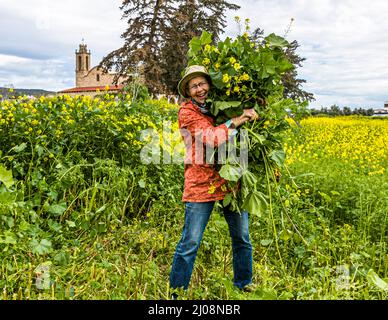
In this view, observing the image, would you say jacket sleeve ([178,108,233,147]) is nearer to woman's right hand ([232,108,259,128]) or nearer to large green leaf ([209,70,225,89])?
woman's right hand ([232,108,259,128])

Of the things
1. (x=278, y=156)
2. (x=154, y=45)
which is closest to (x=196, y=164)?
(x=278, y=156)

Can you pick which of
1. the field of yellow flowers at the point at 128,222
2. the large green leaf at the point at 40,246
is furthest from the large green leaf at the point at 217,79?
the large green leaf at the point at 40,246

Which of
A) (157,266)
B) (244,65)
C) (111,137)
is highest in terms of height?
(244,65)

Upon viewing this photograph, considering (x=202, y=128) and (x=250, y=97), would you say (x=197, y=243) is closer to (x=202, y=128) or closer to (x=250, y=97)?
(x=202, y=128)

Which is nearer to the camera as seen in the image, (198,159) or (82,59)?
(198,159)

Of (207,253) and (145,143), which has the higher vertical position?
(145,143)

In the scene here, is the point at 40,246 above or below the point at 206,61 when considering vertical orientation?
below

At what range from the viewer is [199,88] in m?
2.71

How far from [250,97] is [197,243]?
0.93 meters
